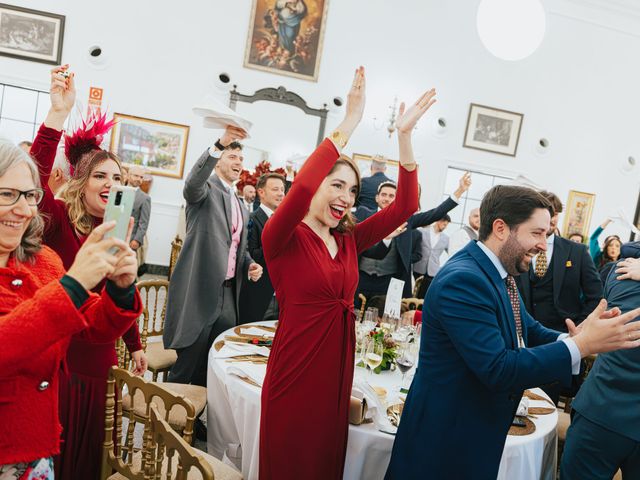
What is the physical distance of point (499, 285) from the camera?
5.21ft

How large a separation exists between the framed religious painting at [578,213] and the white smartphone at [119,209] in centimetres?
1002

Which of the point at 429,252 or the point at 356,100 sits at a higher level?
the point at 356,100

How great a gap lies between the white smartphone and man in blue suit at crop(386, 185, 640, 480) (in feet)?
3.30

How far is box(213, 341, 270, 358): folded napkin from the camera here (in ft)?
7.76

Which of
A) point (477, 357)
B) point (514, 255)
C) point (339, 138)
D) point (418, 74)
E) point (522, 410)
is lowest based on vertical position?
point (522, 410)

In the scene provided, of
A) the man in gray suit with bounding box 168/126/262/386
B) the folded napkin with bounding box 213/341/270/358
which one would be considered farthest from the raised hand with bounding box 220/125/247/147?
the folded napkin with bounding box 213/341/270/358

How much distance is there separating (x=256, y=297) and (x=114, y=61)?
5991mm

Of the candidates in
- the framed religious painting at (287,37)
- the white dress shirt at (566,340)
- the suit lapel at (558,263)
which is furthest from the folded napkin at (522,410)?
the framed religious painting at (287,37)

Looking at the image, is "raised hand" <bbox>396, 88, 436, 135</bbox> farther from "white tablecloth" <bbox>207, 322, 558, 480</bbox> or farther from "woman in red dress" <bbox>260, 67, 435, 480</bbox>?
"white tablecloth" <bbox>207, 322, 558, 480</bbox>

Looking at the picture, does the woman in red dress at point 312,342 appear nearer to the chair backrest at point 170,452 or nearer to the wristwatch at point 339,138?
the wristwatch at point 339,138

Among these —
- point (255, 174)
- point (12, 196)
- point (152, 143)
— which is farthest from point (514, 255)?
point (152, 143)

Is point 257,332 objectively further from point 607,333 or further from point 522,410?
point 607,333

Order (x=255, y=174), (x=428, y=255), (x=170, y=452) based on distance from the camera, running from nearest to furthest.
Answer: (x=170, y=452) → (x=255, y=174) → (x=428, y=255)

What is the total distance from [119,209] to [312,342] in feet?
3.16
